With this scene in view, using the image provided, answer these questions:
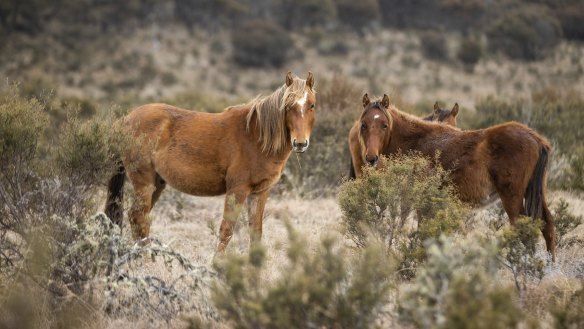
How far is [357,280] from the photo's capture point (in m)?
3.16

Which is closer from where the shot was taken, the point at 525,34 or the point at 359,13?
the point at 525,34

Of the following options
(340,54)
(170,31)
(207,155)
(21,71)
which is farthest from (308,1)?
(207,155)

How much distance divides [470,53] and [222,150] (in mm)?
29393

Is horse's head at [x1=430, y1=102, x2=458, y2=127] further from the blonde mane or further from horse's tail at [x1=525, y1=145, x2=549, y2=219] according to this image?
the blonde mane

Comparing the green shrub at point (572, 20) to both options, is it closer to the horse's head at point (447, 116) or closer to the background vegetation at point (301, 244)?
the background vegetation at point (301, 244)

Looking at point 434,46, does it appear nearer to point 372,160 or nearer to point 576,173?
point 576,173

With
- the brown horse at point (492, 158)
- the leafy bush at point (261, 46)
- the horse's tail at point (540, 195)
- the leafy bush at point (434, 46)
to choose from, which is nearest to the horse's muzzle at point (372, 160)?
the brown horse at point (492, 158)

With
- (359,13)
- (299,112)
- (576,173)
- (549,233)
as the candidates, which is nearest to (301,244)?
(299,112)

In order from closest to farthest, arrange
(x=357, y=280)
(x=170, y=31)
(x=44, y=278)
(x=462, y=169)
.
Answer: (x=357, y=280), (x=44, y=278), (x=462, y=169), (x=170, y=31)

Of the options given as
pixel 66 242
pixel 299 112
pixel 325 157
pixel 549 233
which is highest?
pixel 299 112

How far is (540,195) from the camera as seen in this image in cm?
545

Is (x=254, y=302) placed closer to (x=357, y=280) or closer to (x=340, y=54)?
(x=357, y=280)

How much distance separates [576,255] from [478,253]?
3441 millimetres

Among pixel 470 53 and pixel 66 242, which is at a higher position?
pixel 66 242
